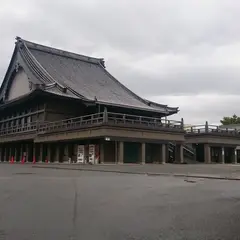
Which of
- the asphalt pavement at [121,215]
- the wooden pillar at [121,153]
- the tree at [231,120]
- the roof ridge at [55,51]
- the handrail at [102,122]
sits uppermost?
the roof ridge at [55,51]

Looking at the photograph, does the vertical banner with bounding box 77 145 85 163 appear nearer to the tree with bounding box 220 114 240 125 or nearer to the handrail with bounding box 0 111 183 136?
the handrail with bounding box 0 111 183 136

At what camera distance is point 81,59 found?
58.3 m

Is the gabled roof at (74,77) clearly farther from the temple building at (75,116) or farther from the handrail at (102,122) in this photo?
the handrail at (102,122)

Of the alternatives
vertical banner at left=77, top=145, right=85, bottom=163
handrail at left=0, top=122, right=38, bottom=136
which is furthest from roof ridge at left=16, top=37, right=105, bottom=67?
vertical banner at left=77, top=145, right=85, bottom=163

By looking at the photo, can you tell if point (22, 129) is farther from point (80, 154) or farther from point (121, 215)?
point (121, 215)

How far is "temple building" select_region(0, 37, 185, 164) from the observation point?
114ft

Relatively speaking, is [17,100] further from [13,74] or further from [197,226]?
[197,226]

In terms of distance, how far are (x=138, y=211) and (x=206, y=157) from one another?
1439 inches

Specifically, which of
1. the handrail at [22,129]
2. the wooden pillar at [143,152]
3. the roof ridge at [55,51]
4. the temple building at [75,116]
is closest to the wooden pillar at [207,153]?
the temple building at [75,116]

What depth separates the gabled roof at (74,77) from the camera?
44.8m

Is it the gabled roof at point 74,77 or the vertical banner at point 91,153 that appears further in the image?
the gabled roof at point 74,77

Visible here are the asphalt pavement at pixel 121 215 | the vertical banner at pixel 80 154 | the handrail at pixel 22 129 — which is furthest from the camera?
the handrail at pixel 22 129

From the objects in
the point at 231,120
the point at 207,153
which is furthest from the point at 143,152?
the point at 231,120

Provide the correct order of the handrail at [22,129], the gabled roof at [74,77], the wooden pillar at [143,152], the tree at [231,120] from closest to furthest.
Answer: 1. the wooden pillar at [143,152]
2. the gabled roof at [74,77]
3. the handrail at [22,129]
4. the tree at [231,120]
